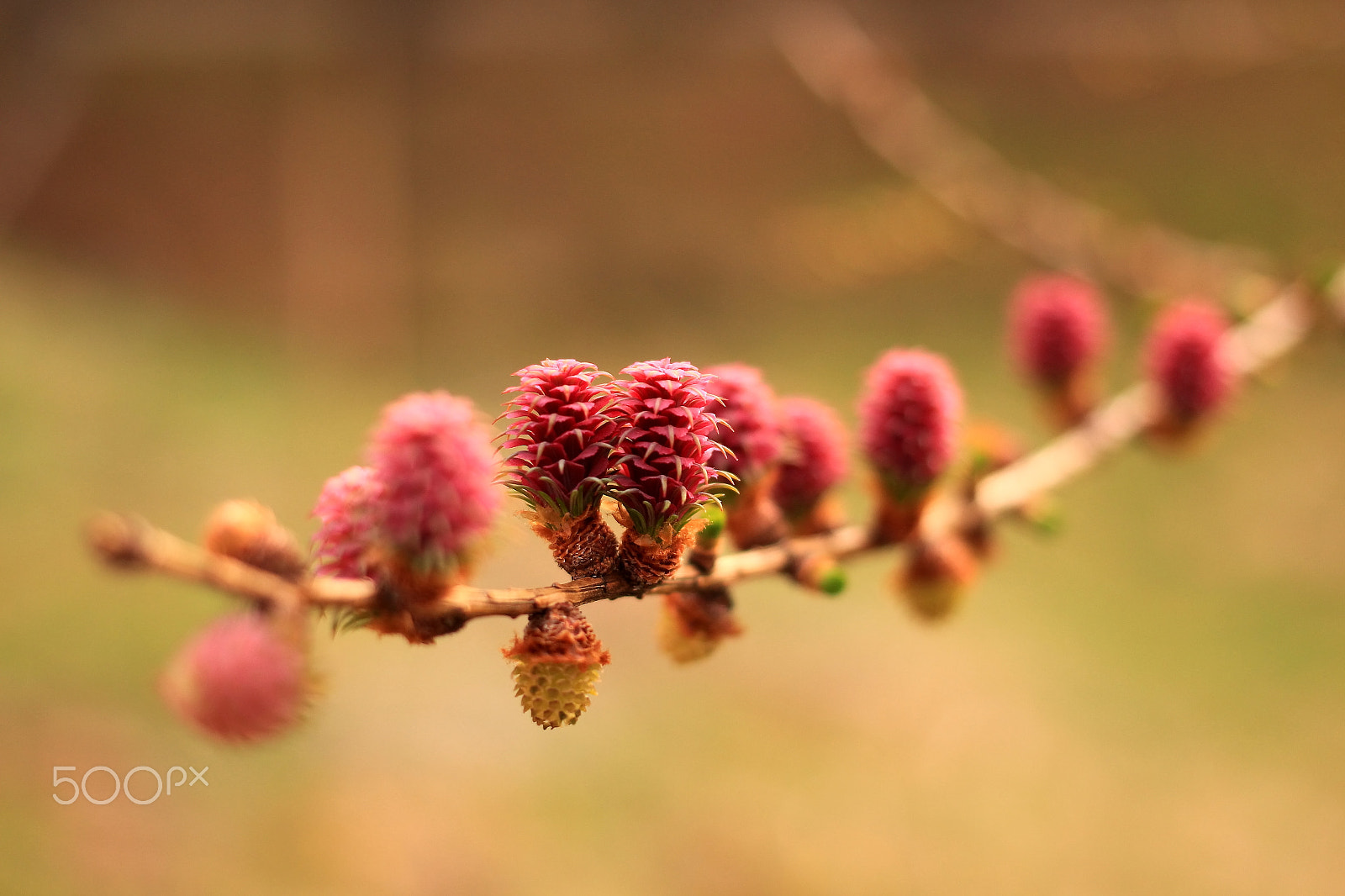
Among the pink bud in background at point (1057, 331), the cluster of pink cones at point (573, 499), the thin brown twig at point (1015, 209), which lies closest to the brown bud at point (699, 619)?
the cluster of pink cones at point (573, 499)

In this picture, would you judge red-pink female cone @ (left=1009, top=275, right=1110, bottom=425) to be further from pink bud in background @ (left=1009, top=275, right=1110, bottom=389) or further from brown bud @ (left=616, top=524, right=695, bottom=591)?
brown bud @ (left=616, top=524, right=695, bottom=591)

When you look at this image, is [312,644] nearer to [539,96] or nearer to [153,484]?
[153,484]

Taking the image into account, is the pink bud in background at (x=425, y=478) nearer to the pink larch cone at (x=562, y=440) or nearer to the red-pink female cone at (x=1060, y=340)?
the pink larch cone at (x=562, y=440)

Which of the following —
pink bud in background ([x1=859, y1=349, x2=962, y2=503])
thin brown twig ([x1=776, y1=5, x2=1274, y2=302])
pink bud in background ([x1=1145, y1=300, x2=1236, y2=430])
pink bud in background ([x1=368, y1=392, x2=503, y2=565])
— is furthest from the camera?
thin brown twig ([x1=776, y1=5, x2=1274, y2=302])

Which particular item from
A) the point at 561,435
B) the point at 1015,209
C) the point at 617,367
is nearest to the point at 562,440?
the point at 561,435

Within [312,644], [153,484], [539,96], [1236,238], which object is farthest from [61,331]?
[1236,238]

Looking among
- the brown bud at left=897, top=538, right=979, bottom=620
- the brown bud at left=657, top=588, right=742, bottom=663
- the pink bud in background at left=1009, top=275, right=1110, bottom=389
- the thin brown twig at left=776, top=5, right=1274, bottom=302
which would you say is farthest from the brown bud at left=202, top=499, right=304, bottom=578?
the thin brown twig at left=776, top=5, right=1274, bottom=302
